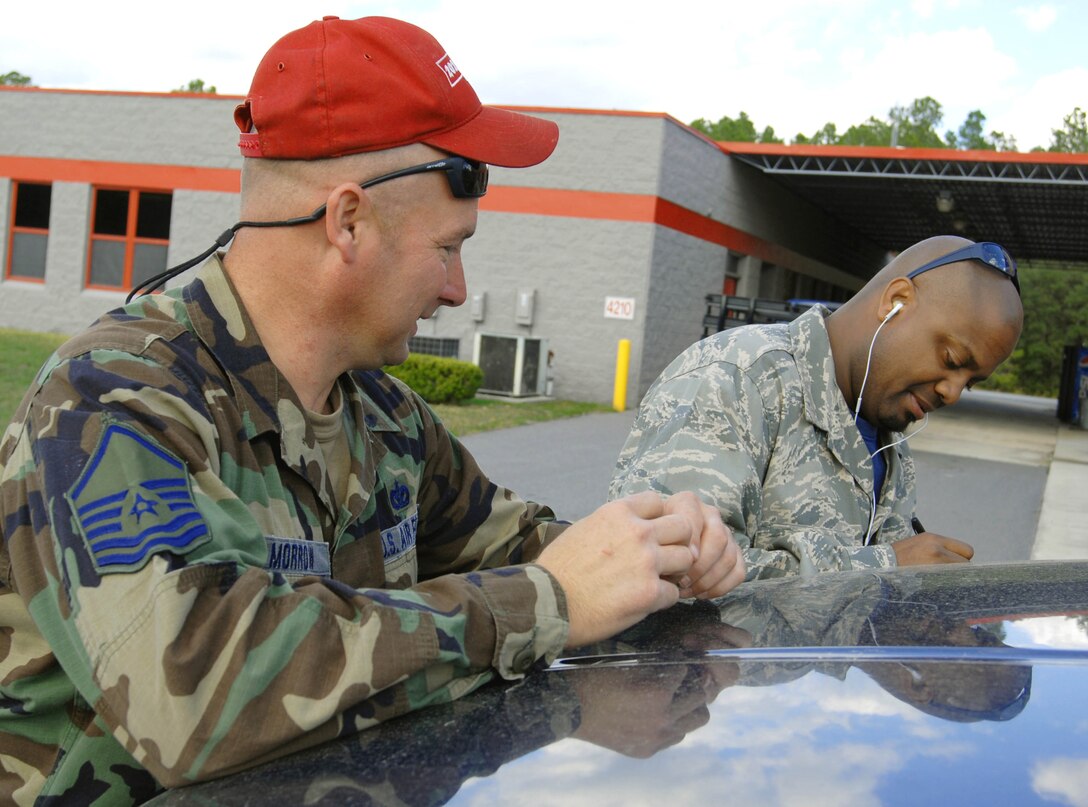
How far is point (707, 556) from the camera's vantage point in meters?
1.63

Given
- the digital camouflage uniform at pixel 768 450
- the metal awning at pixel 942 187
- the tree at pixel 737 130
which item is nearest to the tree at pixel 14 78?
the tree at pixel 737 130

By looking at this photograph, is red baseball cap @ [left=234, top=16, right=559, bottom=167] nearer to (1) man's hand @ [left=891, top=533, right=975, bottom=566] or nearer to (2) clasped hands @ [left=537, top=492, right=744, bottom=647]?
(2) clasped hands @ [left=537, top=492, right=744, bottom=647]

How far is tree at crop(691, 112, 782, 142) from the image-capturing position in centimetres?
7044

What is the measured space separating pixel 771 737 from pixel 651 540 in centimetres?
41

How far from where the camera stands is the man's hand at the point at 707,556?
→ 5.36 ft

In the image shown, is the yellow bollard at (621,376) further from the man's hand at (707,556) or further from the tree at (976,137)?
the tree at (976,137)

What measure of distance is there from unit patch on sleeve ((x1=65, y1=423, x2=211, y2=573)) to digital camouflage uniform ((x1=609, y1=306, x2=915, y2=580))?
151cm

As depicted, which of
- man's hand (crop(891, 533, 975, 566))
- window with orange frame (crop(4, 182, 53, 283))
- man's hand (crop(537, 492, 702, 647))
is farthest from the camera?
window with orange frame (crop(4, 182, 53, 283))

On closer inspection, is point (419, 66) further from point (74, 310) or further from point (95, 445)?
point (74, 310)

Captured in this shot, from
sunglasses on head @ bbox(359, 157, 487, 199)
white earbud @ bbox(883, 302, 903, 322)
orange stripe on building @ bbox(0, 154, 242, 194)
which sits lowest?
white earbud @ bbox(883, 302, 903, 322)

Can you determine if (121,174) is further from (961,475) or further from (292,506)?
(292,506)

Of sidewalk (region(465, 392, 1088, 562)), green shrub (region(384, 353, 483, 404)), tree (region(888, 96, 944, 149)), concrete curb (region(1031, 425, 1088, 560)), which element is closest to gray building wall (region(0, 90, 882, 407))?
sidewalk (region(465, 392, 1088, 562))

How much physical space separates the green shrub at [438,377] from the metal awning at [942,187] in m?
8.90

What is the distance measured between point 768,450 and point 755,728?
5.57ft
